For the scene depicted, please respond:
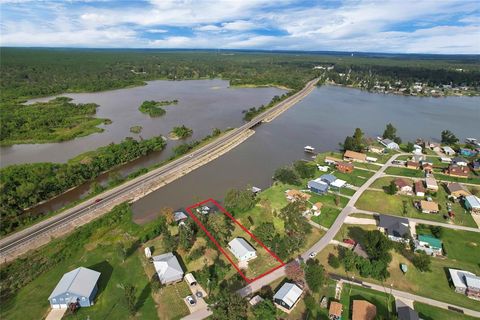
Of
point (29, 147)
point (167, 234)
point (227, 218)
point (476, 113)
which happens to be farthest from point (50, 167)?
point (476, 113)

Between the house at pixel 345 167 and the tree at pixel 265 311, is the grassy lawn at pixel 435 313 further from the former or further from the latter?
the house at pixel 345 167

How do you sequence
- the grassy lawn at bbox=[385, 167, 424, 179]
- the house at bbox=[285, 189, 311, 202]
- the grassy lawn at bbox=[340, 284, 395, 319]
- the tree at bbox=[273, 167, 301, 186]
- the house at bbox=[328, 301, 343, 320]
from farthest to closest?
the grassy lawn at bbox=[385, 167, 424, 179] < the tree at bbox=[273, 167, 301, 186] < the house at bbox=[285, 189, 311, 202] < the grassy lawn at bbox=[340, 284, 395, 319] < the house at bbox=[328, 301, 343, 320]

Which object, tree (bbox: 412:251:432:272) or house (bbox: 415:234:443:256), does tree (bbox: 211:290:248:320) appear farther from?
house (bbox: 415:234:443:256)

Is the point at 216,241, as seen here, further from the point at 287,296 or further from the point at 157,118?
the point at 157,118

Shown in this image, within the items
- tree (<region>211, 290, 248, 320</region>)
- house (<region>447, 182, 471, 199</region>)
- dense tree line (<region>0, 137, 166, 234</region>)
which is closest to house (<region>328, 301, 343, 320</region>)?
tree (<region>211, 290, 248, 320</region>)

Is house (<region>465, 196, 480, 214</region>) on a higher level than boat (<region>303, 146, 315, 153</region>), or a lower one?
higher

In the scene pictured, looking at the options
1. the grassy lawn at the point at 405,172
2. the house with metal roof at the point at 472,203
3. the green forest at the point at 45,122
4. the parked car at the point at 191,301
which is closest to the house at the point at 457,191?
the house with metal roof at the point at 472,203

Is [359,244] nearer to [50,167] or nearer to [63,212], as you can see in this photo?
[63,212]
